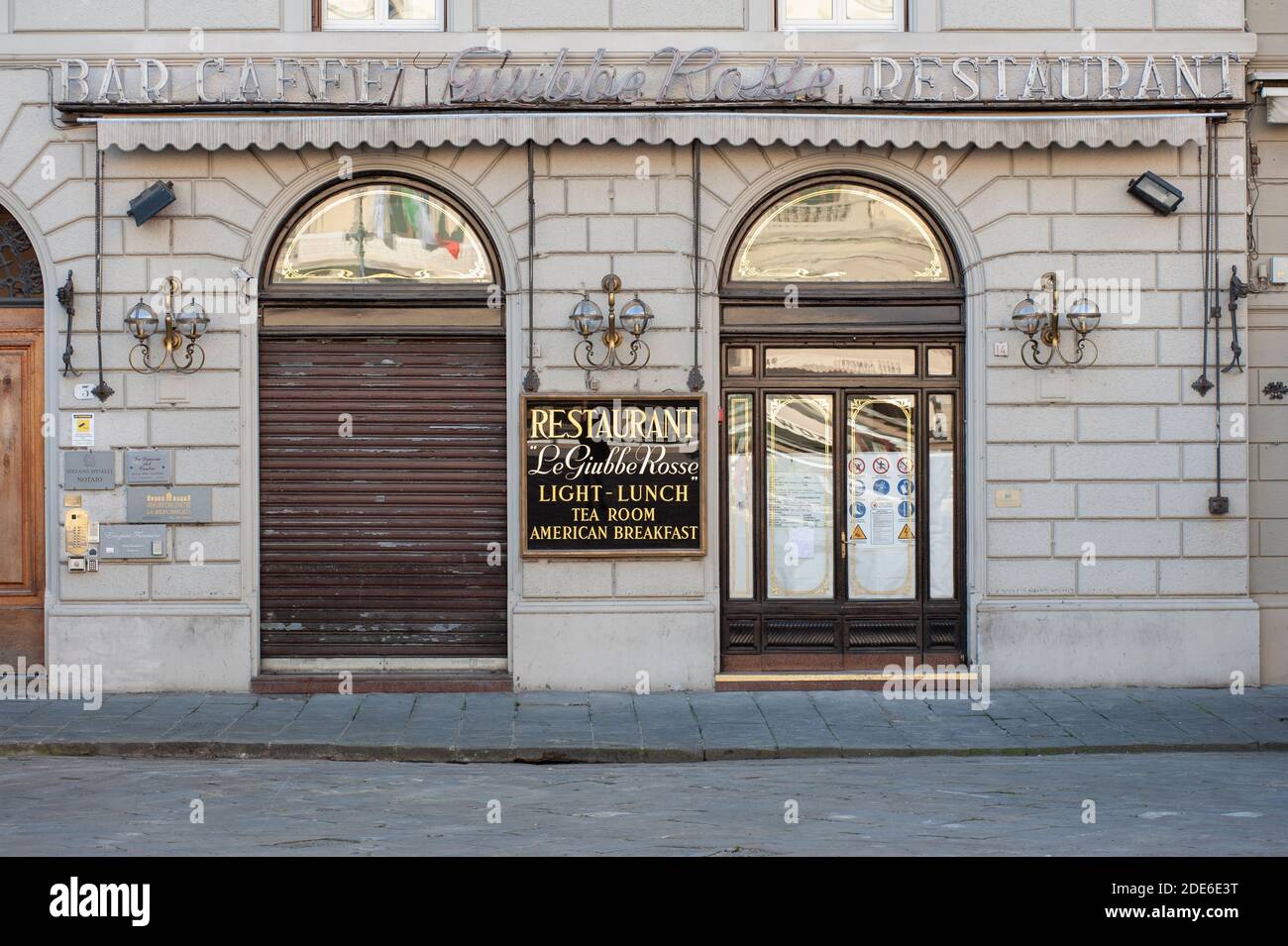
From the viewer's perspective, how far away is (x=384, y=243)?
14570 millimetres

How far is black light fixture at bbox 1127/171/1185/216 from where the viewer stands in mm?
14250

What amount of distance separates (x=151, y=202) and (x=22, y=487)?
308 centimetres

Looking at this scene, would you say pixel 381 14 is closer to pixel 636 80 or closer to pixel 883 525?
pixel 636 80

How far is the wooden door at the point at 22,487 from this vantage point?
14.5 metres

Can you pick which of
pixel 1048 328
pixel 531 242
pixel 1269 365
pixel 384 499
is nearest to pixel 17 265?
pixel 384 499

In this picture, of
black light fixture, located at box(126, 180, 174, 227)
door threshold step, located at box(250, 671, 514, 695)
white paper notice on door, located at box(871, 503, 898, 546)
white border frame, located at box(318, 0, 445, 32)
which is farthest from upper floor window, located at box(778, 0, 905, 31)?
door threshold step, located at box(250, 671, 514, 695)

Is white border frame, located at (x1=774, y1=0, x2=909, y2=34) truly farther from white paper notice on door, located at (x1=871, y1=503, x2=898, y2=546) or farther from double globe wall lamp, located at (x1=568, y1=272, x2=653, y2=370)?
white paper notice on door, located at (x1=871, y1=503, x2=898, y2=546)

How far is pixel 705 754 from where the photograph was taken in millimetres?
11781

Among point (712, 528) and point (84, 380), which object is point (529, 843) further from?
point (84, 380)

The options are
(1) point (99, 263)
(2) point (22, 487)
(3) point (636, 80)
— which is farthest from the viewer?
(2) point (22, 487)

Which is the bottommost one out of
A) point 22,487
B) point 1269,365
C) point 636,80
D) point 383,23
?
point 22,487

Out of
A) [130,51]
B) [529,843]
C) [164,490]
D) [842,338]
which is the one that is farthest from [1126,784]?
[130,51]

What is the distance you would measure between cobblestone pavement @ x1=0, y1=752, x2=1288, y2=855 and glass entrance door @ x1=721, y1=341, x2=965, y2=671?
308cm

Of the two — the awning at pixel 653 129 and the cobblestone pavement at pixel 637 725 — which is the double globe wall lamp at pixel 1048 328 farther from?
the cobblestone pavement at pixel 637 725
